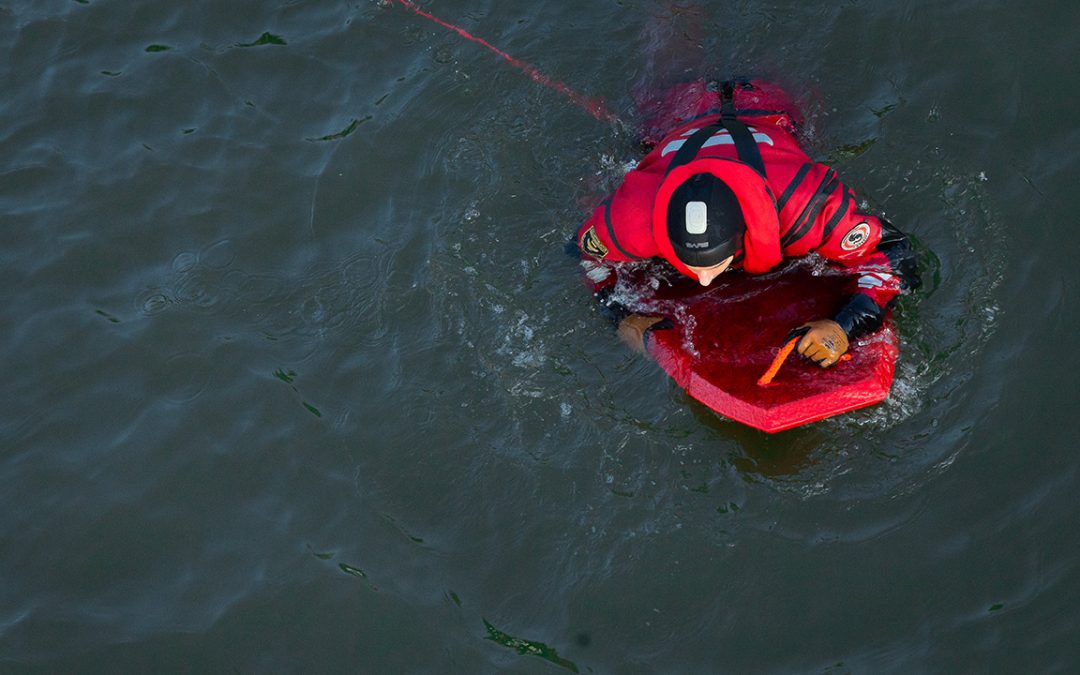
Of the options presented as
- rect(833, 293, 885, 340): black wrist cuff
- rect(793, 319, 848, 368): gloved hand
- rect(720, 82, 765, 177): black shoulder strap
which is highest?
rect(720, 82, 765, 177): black shoulder strap

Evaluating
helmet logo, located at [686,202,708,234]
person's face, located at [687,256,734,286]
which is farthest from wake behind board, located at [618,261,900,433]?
helmet logo, located at [686,202,708,234]

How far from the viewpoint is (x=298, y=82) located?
21.7 feet

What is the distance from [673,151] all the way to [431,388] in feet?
5.19

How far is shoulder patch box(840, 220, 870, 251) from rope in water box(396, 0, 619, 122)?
6.22ft

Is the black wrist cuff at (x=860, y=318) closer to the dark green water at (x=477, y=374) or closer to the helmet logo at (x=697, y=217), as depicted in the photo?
the dark green water at (x=477, y=374)

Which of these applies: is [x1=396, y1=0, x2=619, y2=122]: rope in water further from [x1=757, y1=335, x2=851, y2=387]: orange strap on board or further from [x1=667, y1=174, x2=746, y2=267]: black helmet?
[x1=757, y1=335, x2=851, y2=387]: orange strap on board

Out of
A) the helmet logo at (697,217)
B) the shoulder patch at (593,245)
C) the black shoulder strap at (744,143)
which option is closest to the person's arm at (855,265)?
the black shoulder strap at (744,143)

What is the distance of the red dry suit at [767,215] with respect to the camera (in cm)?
443

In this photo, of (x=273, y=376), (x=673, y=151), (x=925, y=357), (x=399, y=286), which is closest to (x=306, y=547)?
(x=273, y=376)

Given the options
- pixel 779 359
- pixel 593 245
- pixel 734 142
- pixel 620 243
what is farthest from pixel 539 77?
pixel 779 359

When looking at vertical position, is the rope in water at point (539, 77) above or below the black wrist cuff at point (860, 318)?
below

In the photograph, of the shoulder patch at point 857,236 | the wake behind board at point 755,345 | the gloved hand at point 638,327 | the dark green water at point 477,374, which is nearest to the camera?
the dark green water at point 477,374

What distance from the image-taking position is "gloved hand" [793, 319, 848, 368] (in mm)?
4461

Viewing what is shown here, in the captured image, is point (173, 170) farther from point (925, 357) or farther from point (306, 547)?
point (925, 357)
